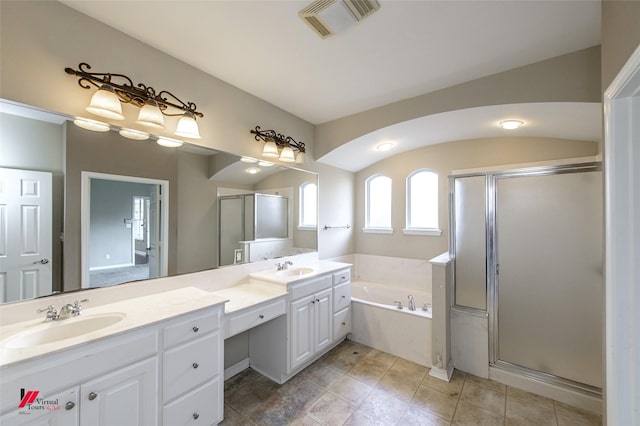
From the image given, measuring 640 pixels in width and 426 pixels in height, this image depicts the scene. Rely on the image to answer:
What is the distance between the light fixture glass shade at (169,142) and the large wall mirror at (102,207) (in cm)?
4

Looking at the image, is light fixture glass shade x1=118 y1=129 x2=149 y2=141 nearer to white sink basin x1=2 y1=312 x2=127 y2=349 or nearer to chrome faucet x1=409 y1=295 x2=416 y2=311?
white sink basin x1=2 y1=312 x2=127 y2=349

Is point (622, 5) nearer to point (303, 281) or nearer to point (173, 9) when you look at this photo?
point (173, 9)

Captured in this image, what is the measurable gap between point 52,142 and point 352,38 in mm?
2022

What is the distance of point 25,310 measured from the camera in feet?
4.45

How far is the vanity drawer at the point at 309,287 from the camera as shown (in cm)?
231

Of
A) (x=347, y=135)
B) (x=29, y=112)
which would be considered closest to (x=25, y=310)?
(x=29, y=112)

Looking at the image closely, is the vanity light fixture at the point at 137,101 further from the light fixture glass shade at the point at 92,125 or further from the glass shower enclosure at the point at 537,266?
the glass shower enclosure at the point at 537,266

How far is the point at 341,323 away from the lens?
2.90 m

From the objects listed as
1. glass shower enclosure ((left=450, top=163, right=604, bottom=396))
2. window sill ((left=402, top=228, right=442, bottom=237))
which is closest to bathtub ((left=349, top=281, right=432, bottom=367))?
Result: glass shower enclosure ((left=450, top=163, right=604, bottom=396))

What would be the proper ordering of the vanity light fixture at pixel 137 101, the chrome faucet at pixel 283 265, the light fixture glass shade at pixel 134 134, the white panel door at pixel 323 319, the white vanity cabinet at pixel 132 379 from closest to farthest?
the white vanity cabinet at pixel 132 379, the vanity light fixture at pixel 137 101, the light fixture glass shade at pixel 134 134, the white panel door at pixel 323 319, the chrome faucet at pixel 283 265

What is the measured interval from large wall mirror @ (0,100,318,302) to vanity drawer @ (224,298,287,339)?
0.56 metres

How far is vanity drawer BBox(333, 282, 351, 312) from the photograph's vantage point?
281 cm

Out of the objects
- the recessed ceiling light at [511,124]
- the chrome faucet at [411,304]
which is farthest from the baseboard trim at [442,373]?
the recessed ceiling light at [511,124]

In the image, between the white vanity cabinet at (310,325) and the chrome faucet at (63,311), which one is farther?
the white vanity cabinet at (310,325)
